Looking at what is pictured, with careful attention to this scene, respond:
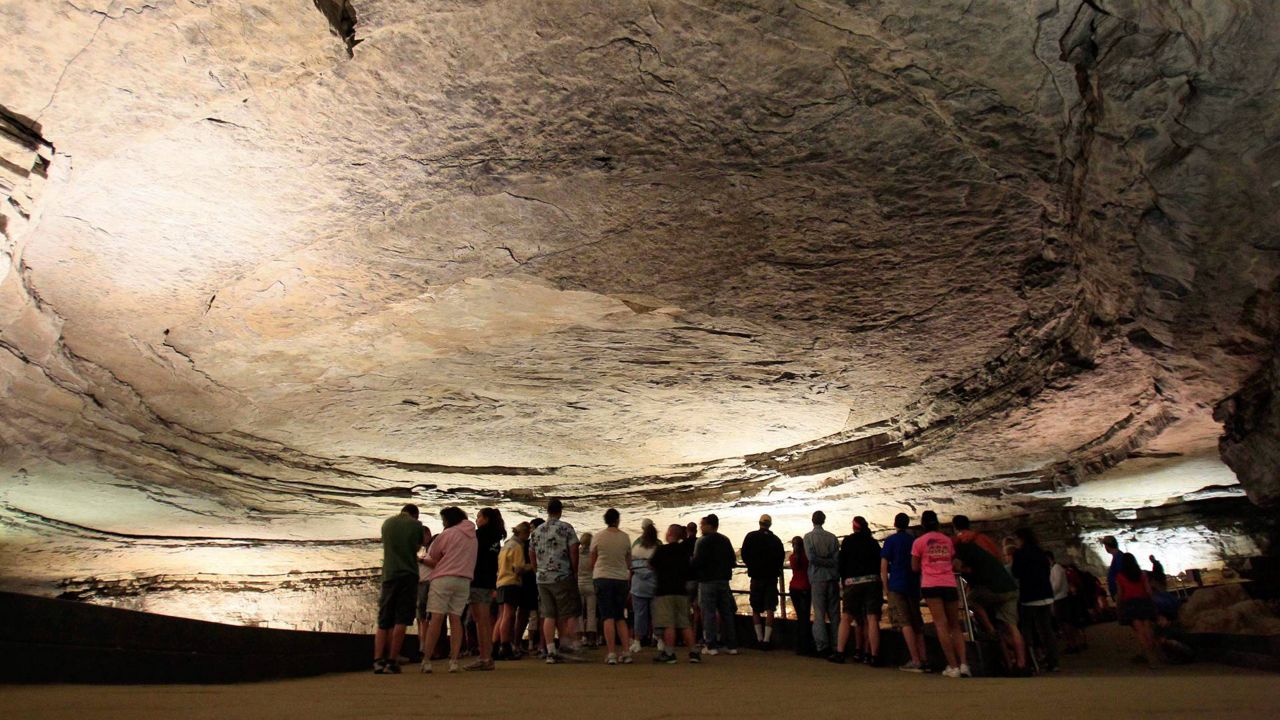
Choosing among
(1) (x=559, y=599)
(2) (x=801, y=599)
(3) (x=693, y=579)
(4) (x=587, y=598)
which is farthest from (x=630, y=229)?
(2) (x=801, y=599)

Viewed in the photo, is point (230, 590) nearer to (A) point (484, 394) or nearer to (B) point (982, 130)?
(A) point (484, 394)

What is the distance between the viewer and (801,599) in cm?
913

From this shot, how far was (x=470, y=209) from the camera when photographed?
5.17 meters

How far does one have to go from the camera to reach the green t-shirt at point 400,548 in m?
5.89

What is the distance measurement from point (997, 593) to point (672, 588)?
2.73 m

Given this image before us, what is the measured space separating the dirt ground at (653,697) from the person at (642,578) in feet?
4.59

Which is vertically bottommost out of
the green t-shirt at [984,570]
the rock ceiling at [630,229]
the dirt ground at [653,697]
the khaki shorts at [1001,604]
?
the dirt ground at [653,697]

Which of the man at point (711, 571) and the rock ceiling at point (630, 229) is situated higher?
the rock ceiling at point (630, 229)

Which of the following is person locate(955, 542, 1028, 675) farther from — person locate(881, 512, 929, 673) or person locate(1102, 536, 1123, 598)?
person locate(1102, 536, 1123, 598)

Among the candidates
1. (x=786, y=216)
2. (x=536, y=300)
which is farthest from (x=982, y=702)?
(x=536, y=300)

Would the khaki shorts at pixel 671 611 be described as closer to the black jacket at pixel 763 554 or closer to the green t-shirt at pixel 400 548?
the black jacket at pixel 763 554

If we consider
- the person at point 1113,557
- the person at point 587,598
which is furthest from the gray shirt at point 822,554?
the person at point 1113,557

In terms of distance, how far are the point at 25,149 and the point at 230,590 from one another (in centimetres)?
1311

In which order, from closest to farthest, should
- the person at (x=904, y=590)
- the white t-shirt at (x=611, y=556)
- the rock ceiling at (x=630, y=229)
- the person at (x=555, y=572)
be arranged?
the rock ceiling at (x=630, y=229)
the person at (x=904, y=590)
the person at (x=555, y=572)
the white t-shirt at (x=611, y=556)
